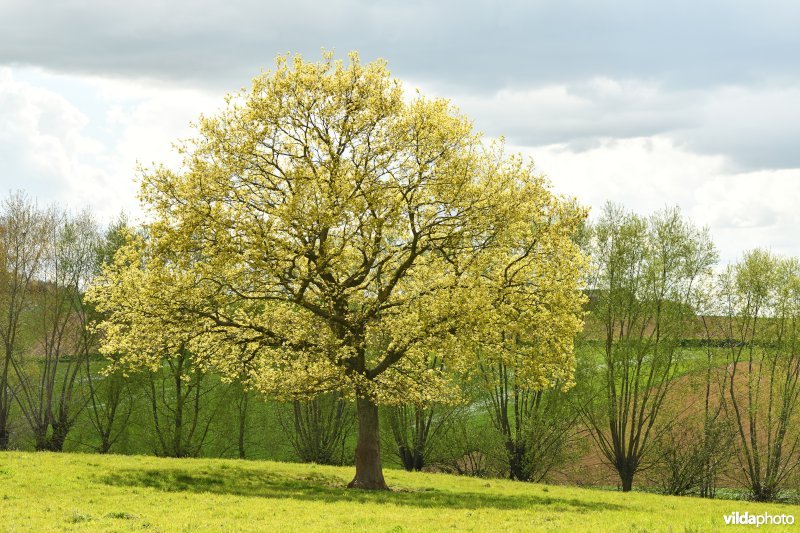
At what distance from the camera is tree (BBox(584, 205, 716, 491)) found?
161 feet

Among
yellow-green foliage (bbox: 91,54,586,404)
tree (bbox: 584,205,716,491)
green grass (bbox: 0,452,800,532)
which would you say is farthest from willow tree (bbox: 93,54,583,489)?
tree (bbox: 584,205,716,491)

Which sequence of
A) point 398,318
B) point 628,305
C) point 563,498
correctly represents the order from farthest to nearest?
point 628,305, point 563,498, point 398,318

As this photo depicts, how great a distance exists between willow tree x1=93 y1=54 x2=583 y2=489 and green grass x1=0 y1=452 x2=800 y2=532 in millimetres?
4774

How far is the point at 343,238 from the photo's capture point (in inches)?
1180

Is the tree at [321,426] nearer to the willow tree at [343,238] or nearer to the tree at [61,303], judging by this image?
the tree at [61,303]

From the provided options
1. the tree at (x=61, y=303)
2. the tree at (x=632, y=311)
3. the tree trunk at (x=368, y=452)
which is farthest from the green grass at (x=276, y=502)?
the tree at (x=61, y=303)

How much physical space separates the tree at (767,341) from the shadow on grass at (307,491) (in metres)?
23.5

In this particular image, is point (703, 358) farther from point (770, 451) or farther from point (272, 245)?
point (272, 245)

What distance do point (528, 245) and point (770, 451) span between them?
29.7m

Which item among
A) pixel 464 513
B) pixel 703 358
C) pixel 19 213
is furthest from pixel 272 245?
pixel 703 358

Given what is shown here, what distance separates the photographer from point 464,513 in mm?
26703

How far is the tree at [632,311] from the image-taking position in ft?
161

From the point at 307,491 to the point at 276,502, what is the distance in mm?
4452


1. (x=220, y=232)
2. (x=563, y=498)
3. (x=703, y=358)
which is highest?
(x=220, y=232)
